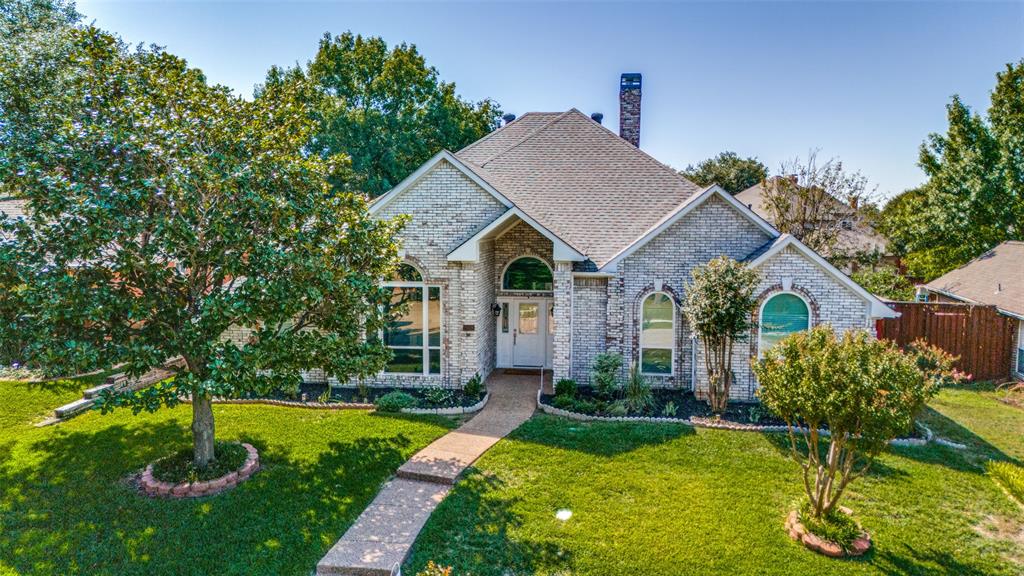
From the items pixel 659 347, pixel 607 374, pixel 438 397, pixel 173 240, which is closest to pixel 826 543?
pixel 607 374

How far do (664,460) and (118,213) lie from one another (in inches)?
381

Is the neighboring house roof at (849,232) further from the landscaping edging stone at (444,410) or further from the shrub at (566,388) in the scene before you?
the landscaping edging stone at (444,410)

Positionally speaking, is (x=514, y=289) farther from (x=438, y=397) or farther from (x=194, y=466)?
(x=194, y=466)

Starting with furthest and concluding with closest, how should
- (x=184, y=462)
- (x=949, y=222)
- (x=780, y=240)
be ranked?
1. (x=949, y=222)
2. (x=780, y=240)
3. (x=184, y=462)

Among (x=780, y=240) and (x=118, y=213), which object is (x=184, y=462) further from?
(x=780, y=240)

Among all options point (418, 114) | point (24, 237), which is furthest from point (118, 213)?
point (418, 114)

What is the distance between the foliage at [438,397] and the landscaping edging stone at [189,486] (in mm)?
4658

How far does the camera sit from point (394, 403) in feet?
42.2

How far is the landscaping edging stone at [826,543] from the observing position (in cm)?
729

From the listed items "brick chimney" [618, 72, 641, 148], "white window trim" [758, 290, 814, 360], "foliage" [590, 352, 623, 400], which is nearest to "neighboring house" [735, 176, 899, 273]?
"brick chimney" [618, 72, 641, 148]

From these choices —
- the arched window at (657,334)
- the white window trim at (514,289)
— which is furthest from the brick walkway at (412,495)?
the white window trim at (514,289)

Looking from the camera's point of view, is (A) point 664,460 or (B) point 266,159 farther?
(A) point 664,460

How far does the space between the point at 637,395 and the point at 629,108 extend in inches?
476

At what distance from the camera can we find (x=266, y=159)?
869cm
